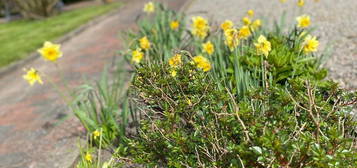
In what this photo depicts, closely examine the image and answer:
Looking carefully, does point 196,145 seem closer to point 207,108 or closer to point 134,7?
point 207,108

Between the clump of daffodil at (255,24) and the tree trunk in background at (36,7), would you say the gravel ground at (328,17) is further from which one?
the tree trunk in background at (36,7)

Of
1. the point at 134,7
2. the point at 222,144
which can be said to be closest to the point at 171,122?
the point at 222,144

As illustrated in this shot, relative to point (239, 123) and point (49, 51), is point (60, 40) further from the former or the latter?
point (239, 123)

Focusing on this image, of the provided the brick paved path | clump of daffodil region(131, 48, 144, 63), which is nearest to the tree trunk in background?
the brick paved path

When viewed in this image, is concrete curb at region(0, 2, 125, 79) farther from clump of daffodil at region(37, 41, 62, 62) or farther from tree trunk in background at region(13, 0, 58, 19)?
clump of daffodil at region(37, 41, 62, 62)

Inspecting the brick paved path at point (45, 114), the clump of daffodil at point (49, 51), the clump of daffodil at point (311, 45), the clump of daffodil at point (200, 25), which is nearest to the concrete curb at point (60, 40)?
the brick paved path at point (45, 114)
